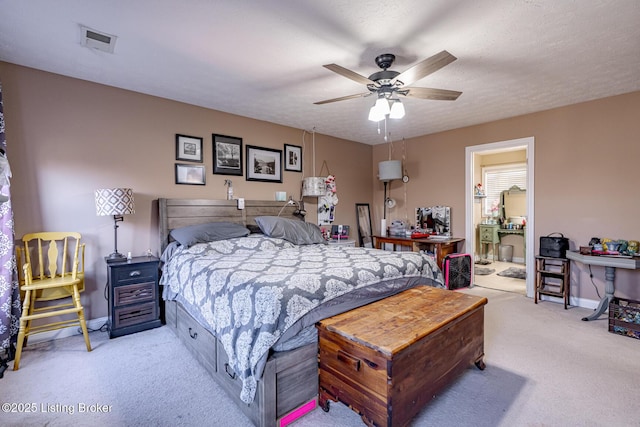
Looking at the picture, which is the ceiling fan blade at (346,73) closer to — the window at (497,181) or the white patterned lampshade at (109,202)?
the white patterned lampshade at (109,202)

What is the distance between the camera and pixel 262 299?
5.51ft

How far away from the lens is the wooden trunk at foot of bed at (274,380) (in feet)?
5.35

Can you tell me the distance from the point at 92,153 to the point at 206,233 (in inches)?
53.8

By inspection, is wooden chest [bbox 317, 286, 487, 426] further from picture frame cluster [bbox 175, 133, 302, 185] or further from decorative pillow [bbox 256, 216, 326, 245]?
picture frame cluster [bbox 175, 133, 302, 185]

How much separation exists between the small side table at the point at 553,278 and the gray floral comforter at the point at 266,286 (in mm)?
2001

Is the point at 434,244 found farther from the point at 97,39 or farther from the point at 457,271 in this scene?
the point at 97,39

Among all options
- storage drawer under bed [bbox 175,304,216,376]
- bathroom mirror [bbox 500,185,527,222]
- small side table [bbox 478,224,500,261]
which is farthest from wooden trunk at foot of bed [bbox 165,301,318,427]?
bathroom mirror [bbox 500,185,527,222]

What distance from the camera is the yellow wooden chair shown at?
245 cm

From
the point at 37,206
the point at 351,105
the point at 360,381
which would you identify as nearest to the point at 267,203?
the point at 351,105

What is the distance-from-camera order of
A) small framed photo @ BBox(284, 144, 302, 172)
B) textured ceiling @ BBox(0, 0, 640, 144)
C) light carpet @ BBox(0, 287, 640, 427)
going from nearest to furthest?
light carpet @ BBox(0, 287, 640, 427)
textured ceiling @ BBox(0, 0, 640, 144)
small framed photo @ BBox(284, 144, 302, 172)

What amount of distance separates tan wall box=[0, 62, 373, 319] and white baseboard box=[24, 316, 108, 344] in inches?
2.3

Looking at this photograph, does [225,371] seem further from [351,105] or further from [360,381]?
Result: [351,105]

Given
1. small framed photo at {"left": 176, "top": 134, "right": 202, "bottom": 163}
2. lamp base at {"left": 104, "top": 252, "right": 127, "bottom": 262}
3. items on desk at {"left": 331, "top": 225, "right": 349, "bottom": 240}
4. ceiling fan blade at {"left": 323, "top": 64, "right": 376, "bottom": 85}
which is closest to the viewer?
ceiling fan blade at {"left": 323, "top": 64, "right": 376, "bottom": 85}

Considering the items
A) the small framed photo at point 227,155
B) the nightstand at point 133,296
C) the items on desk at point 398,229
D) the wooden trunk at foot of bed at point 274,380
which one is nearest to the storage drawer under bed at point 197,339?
the wooden trunk at foot of bed at point 274,380
